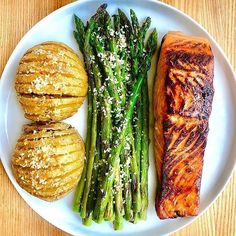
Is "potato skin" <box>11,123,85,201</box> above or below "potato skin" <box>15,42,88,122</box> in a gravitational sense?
below

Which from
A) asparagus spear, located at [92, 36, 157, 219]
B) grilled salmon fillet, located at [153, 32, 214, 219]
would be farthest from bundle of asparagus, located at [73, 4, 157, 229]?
grilled salmon fillet, located at [153, 32, 214, 219]

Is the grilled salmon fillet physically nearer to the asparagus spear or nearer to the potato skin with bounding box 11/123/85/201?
the asparagus spear

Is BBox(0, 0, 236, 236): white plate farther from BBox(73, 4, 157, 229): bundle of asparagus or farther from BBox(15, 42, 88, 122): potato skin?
BBox(15, 42, 88, 122): potato skin

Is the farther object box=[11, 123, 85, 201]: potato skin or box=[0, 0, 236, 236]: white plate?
box=[0, 0, 236, 236]: white plate

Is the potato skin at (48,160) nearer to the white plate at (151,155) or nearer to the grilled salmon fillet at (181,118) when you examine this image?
Answer: the white plate at (151,155)

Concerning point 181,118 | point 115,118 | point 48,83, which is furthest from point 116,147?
point 48,83

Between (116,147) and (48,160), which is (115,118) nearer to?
(116,147)
